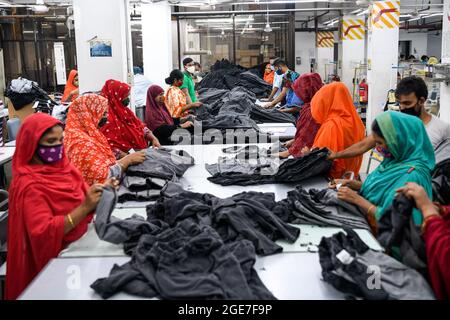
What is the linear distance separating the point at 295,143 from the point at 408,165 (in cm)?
193

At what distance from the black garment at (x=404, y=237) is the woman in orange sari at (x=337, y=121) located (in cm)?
168

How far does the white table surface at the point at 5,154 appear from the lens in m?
5.11

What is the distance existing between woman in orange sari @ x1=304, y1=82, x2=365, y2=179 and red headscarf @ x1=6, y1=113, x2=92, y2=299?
2.12 metres

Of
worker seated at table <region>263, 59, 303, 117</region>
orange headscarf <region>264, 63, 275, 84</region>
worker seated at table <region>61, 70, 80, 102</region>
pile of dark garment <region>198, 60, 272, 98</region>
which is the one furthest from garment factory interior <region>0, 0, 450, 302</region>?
orange headscarf <region>264, 63, 275, 84</region>

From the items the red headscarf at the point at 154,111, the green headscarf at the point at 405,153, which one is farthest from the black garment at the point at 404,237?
the red headscarf at the point at 154,111

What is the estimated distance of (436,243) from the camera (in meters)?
1.94

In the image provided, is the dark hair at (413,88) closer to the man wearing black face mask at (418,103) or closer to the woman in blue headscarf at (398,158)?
the man wearing black face mask at (418,103)

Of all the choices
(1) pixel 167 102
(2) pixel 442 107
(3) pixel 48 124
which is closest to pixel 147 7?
(1) pixel 167 102

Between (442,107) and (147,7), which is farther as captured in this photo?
(147,7)

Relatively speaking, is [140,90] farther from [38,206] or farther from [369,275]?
[369,275]

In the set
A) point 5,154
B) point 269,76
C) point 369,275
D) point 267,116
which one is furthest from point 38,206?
point 269,76

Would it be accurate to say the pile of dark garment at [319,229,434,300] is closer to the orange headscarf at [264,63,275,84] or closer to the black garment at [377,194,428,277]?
the black garment at [377,194,428,277]

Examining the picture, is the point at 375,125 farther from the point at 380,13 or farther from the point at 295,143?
the point at 380,13

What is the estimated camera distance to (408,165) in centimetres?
268
